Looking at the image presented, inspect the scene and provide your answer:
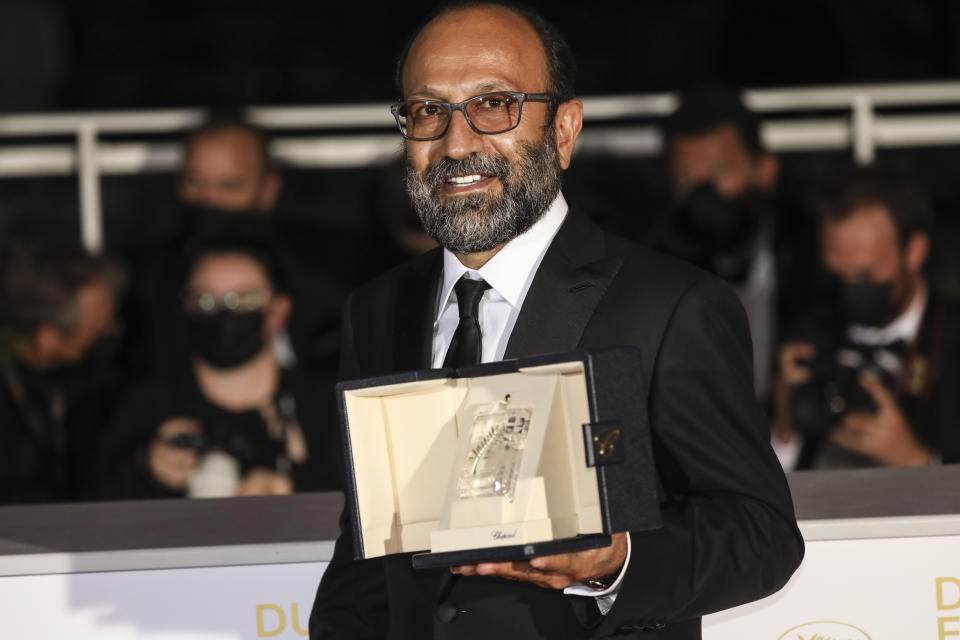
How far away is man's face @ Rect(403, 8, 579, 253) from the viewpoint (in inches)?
62.9

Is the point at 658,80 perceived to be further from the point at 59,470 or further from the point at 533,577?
the point at 533,577

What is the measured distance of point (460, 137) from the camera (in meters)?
1.59

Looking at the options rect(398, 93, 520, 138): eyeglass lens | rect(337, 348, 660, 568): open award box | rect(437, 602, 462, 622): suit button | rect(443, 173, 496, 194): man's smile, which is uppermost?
rect(398, 93, 520, 138): eyeglass lens

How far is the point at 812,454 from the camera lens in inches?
121

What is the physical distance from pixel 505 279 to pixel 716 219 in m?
1.84

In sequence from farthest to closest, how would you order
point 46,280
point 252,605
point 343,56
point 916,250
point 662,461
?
point 343,56, point 46,280, point 916,250, point 252,605, point 662,461

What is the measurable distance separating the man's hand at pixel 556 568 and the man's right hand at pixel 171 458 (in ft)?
6.48

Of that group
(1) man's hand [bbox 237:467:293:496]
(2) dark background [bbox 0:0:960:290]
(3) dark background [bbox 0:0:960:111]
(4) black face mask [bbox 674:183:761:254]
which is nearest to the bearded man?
(1) man's hand [bbox 237:467:293:496]

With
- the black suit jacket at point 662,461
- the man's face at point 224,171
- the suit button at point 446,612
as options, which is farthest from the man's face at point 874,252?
the suit button at point 446,612

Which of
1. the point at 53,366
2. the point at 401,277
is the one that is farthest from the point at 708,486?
the point at 53,366

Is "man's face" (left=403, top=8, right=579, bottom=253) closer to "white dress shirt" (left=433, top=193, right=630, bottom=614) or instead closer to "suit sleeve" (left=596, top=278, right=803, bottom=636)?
"white dress shirt" (left=433, top=193, right=630, bottom=614)

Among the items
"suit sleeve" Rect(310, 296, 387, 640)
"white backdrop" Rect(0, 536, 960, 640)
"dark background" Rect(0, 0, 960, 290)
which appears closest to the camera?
"suit sleeve" Rect(310, 296, 387, 640)

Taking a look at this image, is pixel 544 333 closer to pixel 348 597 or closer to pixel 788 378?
pixel 348 597

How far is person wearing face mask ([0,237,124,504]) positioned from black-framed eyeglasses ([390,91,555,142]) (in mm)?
2069
